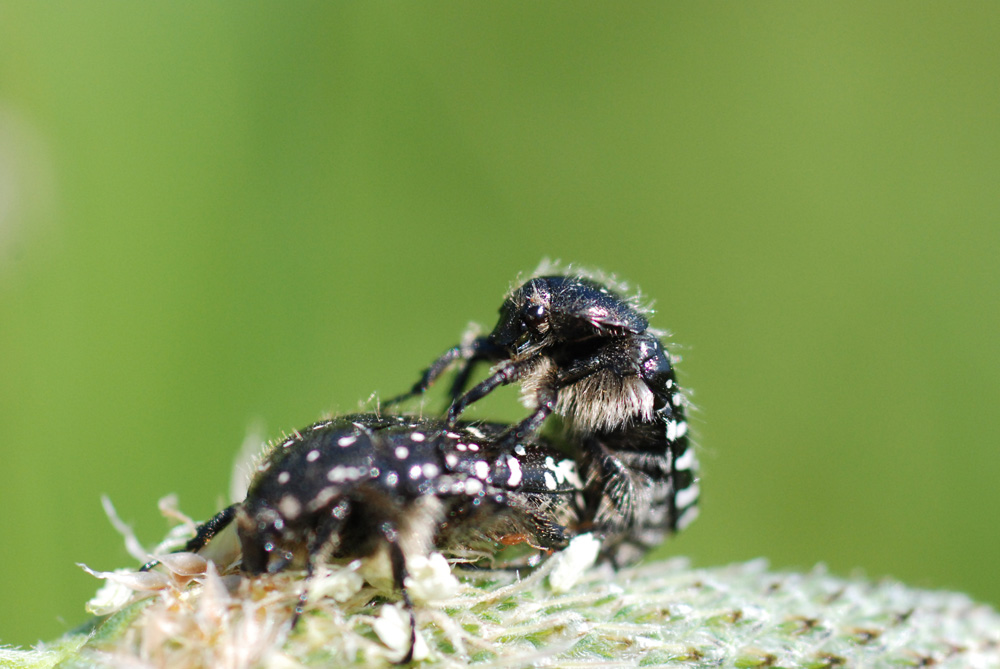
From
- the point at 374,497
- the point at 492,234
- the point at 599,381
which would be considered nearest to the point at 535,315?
the point at 599,381

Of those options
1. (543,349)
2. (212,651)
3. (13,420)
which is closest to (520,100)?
(13,420)

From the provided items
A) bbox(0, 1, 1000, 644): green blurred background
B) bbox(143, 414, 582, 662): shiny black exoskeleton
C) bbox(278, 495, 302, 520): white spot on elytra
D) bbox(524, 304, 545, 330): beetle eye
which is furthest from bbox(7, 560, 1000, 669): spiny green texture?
bbox(0, 1, 1000, 644): green blurred background

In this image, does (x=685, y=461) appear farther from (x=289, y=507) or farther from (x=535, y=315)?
(x=289, y=507)

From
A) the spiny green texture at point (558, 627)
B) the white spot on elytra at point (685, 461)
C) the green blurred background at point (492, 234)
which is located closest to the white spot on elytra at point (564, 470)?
the spiny green texture at point (558, 627)

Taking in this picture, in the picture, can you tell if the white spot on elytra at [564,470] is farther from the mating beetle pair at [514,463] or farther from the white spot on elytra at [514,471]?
the white spot on elytra at [514,471]

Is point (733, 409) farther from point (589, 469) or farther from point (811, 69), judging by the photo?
point (589, 469)

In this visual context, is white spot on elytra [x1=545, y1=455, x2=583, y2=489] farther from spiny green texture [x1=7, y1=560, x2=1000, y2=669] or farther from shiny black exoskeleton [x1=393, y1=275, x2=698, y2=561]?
spiny green texture [x1=7, y1=560, x2=1000, y2=669]
